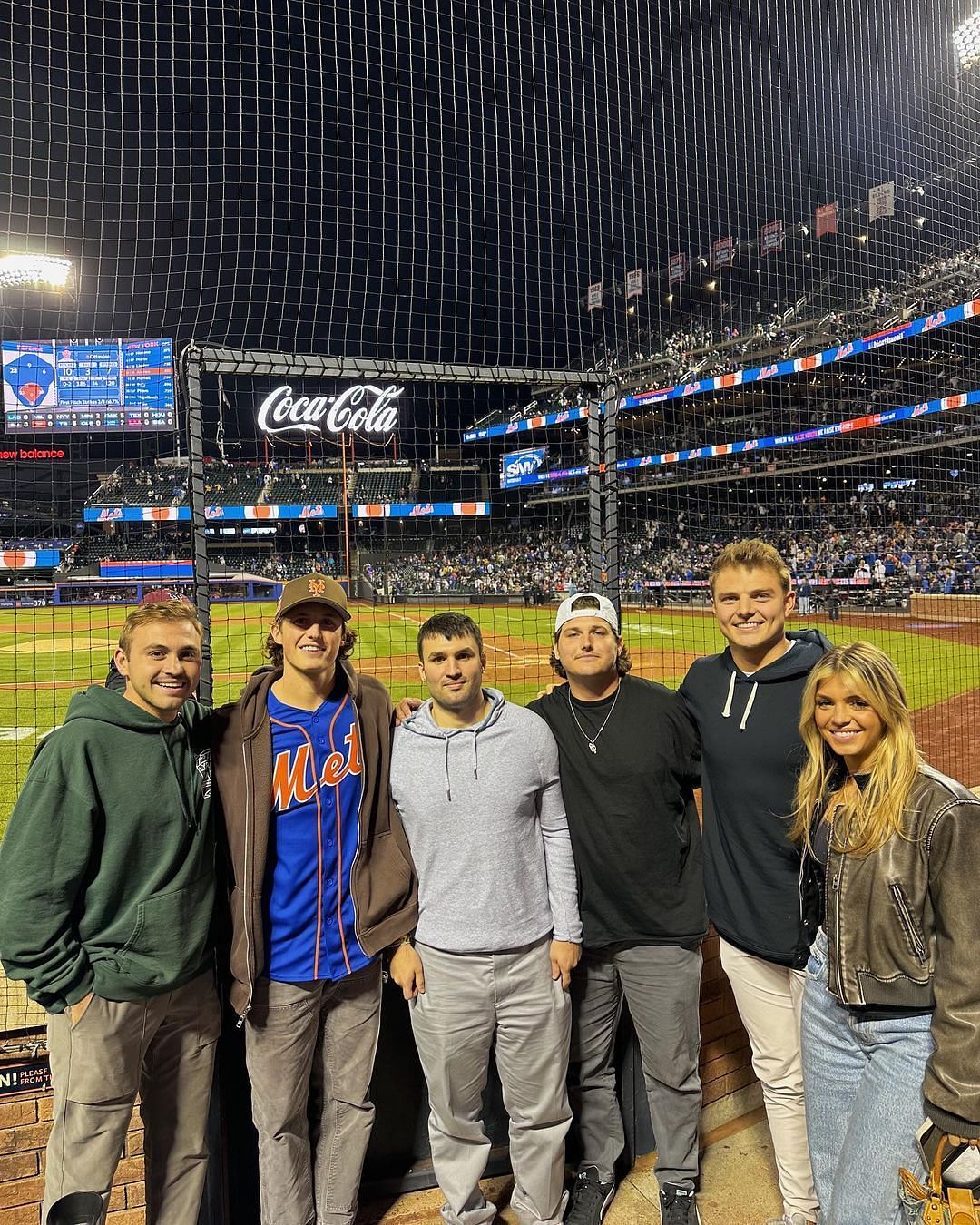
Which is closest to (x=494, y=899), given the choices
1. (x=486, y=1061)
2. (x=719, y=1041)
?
(x=486, y=1061)

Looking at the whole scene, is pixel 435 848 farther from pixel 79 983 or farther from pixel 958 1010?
pixel 958 1010

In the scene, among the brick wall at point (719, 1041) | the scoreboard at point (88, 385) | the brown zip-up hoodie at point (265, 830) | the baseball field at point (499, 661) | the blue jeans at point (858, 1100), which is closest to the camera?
the blue jeans at point (858, 1100)

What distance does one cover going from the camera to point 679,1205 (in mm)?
2707

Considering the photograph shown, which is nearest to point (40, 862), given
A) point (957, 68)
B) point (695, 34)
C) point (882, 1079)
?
point (882, 1079)

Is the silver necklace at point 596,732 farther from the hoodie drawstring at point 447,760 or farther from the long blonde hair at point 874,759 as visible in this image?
the long blonde hair at point 874,759

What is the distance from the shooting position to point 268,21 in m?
6.48

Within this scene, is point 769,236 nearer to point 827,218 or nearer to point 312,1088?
point 827,218

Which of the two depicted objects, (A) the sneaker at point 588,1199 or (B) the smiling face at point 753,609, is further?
(A) the sneaker at point 588,1199

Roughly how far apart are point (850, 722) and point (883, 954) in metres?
0.61

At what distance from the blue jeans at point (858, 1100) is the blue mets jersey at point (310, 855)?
145 centimetres

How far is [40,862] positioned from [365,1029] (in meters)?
1.27

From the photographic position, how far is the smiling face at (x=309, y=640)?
2.53 meters

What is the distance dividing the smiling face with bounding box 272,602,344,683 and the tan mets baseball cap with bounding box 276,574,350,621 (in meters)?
0.02

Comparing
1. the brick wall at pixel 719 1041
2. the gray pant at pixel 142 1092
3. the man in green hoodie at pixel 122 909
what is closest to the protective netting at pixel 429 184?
the man in green hoodie at pixel 122 909
